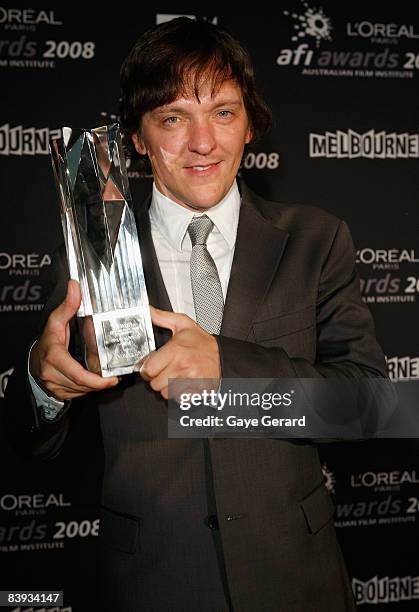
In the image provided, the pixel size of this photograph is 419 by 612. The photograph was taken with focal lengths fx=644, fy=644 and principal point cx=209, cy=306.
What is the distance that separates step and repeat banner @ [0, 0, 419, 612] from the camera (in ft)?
5.62

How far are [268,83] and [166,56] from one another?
2.79ft

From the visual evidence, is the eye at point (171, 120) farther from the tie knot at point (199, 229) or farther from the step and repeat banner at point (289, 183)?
the step and repeat banner at point (289, 183)

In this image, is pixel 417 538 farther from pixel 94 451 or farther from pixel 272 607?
pixel 272 607

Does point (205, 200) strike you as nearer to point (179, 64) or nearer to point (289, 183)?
point (179, 64)

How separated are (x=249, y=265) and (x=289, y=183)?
34.5 inches

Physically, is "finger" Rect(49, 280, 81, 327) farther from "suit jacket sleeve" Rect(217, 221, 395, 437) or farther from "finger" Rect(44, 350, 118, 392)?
"suit jacket sleeve" Rect(217, 221, 395, 437)

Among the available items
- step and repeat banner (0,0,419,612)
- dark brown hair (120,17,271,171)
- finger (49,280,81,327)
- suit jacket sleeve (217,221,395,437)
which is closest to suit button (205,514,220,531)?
suit jacket sleeve (217,221,395,437)

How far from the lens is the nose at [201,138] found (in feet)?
3.16

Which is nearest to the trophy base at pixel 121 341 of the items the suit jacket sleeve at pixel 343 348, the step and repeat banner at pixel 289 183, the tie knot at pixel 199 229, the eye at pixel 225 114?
the suit jacket sleeve at pixel 343 348

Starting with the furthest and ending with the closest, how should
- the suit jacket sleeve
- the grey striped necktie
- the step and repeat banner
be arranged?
the step and repeat banner, the grey striped necktie, the suit jacket sleeve

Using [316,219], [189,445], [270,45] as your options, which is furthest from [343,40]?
[189,445]

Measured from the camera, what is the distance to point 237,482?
3.16 ft

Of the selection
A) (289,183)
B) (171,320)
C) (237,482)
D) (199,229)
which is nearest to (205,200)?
(199,229)

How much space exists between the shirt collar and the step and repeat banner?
70cm
